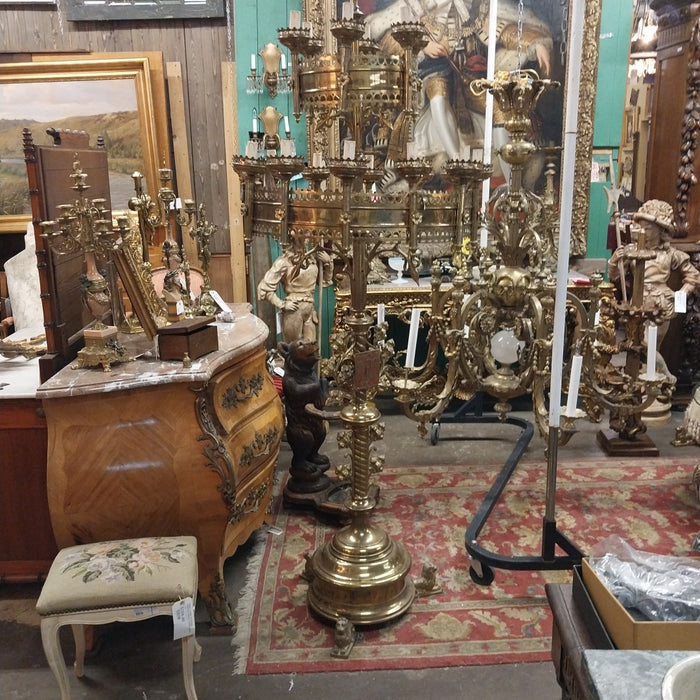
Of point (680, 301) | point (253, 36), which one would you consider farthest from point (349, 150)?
point (680, 301)

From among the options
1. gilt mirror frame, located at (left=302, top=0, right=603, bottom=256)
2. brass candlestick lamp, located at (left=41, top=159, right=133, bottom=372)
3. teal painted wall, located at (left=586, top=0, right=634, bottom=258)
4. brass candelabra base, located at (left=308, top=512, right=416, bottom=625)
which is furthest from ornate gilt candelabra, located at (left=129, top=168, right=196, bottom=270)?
teal painted wall, located at (left=586, top=0, right=634, bottom=258)

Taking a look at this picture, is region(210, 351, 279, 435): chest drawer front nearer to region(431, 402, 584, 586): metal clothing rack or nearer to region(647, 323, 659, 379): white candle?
region(431, 402, 584, 586): metal clothing rack

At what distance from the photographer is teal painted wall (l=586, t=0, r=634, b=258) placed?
5.14 m

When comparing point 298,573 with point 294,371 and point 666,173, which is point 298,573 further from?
point 666,173

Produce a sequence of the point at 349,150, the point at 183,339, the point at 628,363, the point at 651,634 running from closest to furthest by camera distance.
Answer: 1. the point at 651,634
2. the point at 349,150
3. the point at 183,339
4. the point at 628,363

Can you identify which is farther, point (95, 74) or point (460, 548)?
point (95, 74)

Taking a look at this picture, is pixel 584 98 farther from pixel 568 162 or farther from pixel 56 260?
pixel 56 260

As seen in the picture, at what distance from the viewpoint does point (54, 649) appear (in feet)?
7.30

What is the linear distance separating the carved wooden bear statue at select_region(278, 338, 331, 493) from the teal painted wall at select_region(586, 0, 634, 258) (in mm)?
3141

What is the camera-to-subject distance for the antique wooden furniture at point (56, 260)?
2648 millimetres

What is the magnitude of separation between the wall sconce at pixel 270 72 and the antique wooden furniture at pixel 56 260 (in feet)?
6.92

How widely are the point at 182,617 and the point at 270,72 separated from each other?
12.9 feet

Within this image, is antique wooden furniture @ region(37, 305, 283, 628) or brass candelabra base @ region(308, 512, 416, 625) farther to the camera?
brass candelabra base @ region(308, 512, 416, 625)

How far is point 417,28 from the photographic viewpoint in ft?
7.02
